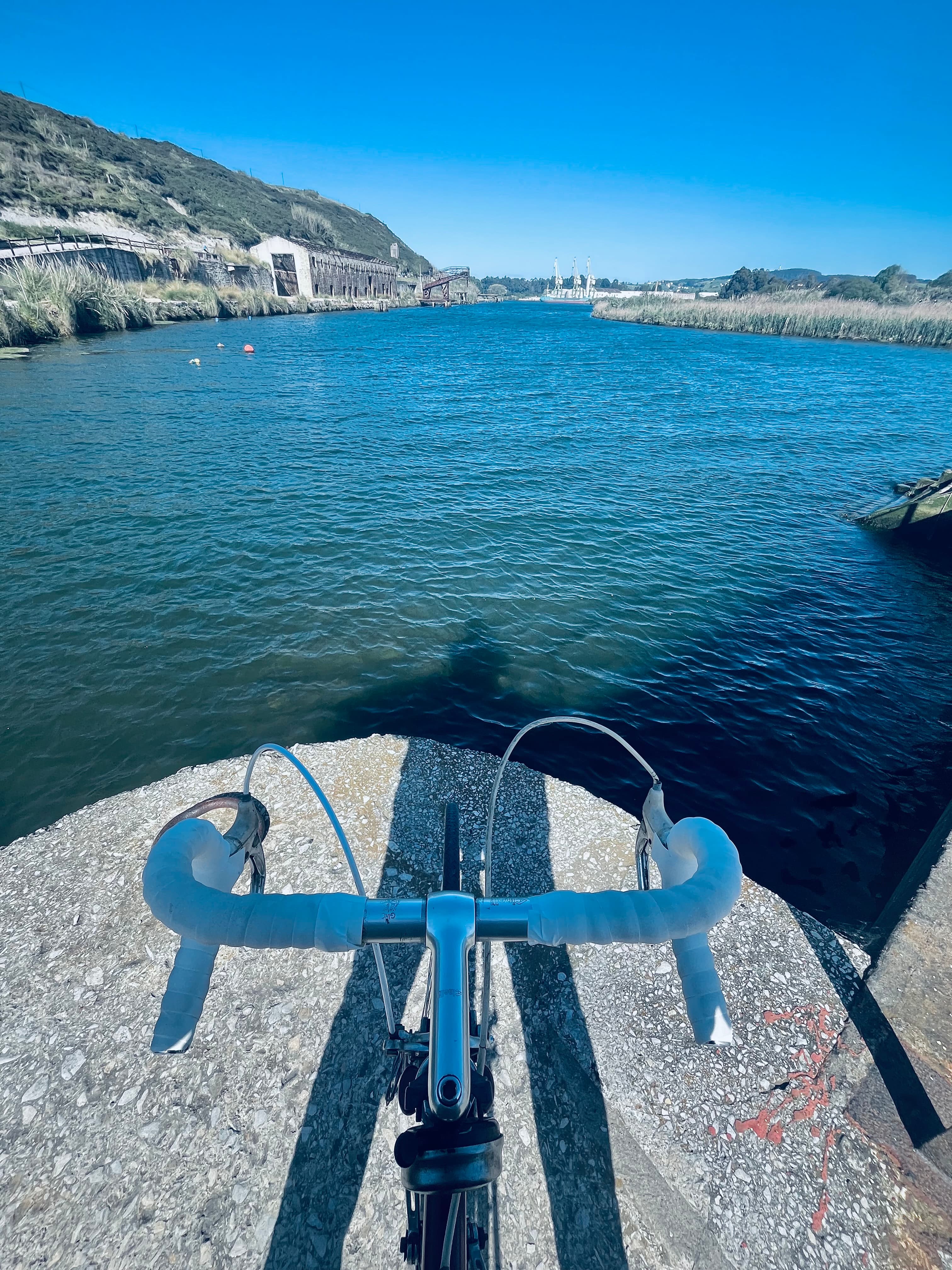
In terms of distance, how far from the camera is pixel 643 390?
42.8 metres

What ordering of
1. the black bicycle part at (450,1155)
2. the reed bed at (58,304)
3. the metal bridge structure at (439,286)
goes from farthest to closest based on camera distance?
the metal bridge structure at (439,286) → the reed bed at (58,304) → the black bicycle part at (450,1155)

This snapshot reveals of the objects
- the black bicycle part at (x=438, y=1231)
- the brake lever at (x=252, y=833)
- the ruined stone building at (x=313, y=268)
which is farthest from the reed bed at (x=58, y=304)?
the ruined stone building at (x=313, y=268)

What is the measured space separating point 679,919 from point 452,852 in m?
1.11

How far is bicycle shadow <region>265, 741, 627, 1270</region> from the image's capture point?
4035 mm

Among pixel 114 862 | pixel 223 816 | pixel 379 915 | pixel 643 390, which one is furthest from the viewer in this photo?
pixel 643 390

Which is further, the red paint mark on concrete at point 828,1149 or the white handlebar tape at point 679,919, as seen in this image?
the red paint mark on concrete at point 828,1149

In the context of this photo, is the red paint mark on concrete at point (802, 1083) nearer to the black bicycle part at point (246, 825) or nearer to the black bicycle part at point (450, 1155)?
the black bicycle part at point (450, 1155)

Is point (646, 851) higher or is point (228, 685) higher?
point (646, 851)

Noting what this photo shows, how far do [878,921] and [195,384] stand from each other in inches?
1728

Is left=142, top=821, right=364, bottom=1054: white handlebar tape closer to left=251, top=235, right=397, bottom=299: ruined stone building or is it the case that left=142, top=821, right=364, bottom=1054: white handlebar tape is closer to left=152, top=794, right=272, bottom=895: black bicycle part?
left=152, top=794, right=272, bottom=895: black bicycle part

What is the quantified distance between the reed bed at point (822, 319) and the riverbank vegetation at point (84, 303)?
83.3 metres

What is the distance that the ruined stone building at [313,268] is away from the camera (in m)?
120

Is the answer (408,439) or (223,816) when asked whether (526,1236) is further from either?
(408,439)

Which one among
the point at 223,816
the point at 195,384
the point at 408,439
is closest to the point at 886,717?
the point at 223,816
